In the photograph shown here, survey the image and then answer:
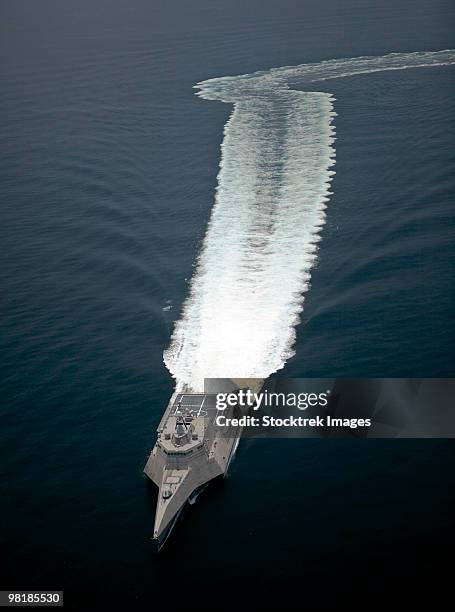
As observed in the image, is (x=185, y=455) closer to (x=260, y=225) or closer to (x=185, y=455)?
(x=185, y=455)

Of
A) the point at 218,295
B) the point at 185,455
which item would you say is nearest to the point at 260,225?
the point at 218,295

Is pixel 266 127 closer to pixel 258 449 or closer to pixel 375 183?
pixel 375 183

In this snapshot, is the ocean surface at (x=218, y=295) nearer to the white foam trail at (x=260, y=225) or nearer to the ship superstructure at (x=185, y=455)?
the white foam trail at (x=260, y=225)

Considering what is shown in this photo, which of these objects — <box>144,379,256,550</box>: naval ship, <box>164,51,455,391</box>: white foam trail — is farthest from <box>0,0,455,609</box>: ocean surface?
<box>144,379,256,550</box>: naval ship

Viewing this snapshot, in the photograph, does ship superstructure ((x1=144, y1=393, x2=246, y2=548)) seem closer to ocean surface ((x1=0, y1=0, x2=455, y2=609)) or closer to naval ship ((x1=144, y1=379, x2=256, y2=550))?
naval ship ((x1=144, y1=379, x2=256, y2=550))

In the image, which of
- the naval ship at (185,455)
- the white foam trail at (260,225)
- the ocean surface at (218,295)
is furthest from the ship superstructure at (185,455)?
the white foam trail at (260,225)

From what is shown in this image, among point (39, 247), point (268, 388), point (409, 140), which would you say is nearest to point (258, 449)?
point (268, 388)
